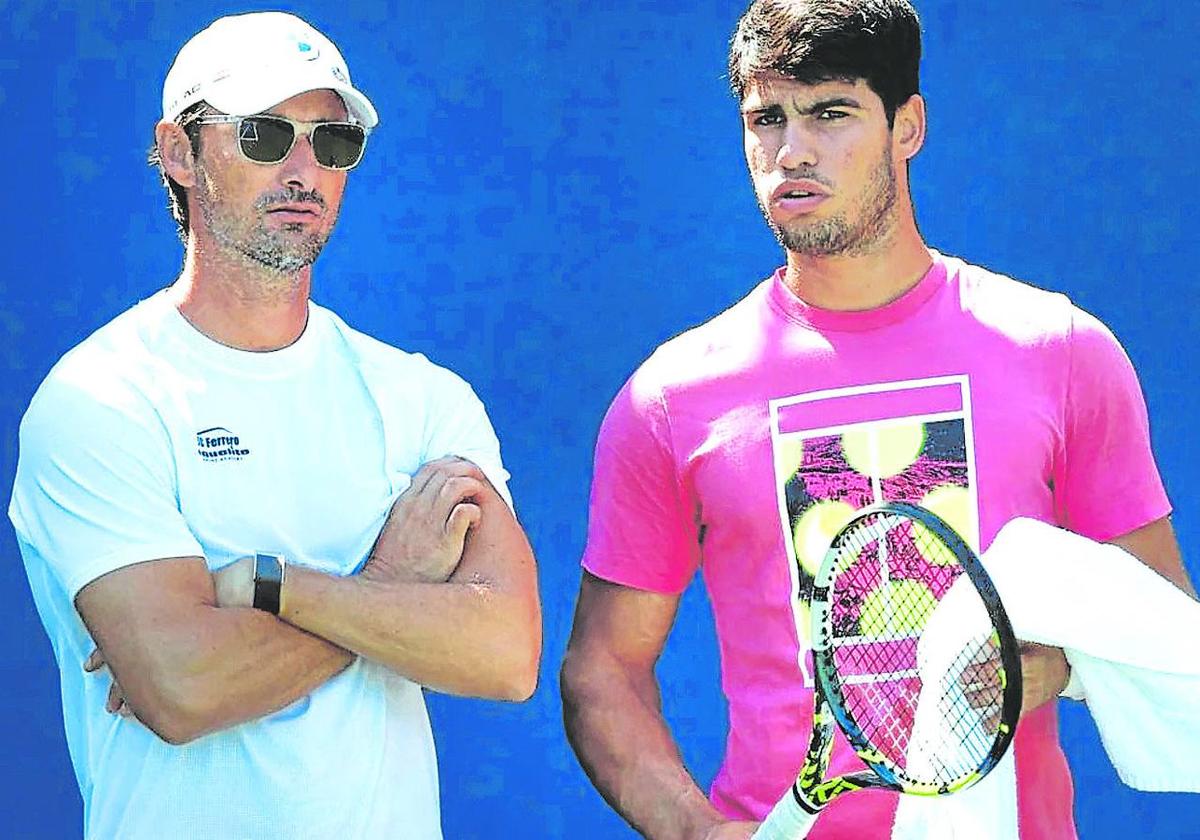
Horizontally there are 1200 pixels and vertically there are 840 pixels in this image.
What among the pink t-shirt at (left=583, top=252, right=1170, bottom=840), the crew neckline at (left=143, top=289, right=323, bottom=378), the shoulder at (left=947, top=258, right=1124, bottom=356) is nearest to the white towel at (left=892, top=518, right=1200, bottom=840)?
the pink t-shirt at (left=583, top=252, right=1170, bottom=840)

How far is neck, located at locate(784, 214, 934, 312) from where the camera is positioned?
3082 mm

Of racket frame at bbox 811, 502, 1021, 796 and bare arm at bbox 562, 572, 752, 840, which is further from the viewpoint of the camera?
bare arm at bbox 562, 572, 752, 840

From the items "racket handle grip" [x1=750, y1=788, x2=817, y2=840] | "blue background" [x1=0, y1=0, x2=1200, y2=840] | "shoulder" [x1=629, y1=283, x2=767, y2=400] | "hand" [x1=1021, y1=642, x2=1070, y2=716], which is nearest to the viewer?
"racket handle grip" [x1=750, y1=788, x2=817, y2=840]

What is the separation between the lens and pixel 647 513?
122 inches

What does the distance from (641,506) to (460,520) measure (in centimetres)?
27

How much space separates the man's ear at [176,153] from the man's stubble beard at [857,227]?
2.79ft

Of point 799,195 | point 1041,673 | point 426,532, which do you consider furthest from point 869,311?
point 426,532

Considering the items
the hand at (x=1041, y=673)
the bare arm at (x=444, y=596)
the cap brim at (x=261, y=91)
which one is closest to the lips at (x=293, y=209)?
the cap brim at (x=261, y=91)

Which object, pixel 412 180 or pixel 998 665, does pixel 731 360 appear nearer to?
pixel 998 665

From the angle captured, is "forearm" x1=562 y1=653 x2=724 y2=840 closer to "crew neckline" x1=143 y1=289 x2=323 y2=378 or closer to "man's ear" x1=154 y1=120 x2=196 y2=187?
"crew neckline" x1=143 y1=289 x2=323 y2=378

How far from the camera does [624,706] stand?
3100 millimetres

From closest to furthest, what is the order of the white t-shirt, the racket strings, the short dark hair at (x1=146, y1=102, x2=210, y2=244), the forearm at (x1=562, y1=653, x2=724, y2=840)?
the racket strings
the white t-shirt
the forearm at (x1=562, y1=653, x2=724, y2=840)
the short dark hair at (x1=146, y1=102, x2=210, y2=244)

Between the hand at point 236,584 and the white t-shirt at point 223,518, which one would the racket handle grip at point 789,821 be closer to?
the white t-shirt at point 223,518

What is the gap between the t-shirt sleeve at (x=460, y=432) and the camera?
3.13 m
